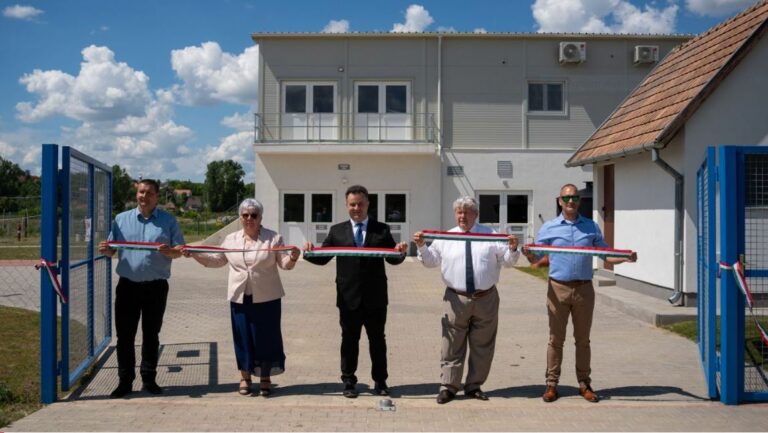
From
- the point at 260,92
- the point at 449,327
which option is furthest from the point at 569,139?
the point at 449,327

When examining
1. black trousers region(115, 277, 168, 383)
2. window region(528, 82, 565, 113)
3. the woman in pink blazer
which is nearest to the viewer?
the woman in pink blazer

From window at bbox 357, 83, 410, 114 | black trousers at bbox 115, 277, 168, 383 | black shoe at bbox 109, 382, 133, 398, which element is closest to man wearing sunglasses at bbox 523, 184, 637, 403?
black trousers at bbox 115, 277, 168, 383

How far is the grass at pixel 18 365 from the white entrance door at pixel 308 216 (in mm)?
13861

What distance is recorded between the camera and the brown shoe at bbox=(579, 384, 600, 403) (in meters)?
6.23

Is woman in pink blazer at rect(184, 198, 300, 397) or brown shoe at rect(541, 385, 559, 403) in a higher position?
woman in pink blazer at rect(184, 198, 300, 397)

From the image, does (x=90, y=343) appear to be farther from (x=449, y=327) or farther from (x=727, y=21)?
(x=727, y=21)

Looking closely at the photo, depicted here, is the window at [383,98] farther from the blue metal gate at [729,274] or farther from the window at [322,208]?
the blue metal gate at [729,274]

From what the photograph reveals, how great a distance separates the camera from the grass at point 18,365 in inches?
233

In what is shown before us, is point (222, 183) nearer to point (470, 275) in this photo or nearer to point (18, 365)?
point (18, 365)

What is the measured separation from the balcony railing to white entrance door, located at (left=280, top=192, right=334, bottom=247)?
2116 millimetres

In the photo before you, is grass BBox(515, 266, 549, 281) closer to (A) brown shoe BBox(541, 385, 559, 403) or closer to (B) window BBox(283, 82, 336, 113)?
(B) window BBox(283, 82, 336, 113)

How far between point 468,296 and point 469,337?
0.43 m

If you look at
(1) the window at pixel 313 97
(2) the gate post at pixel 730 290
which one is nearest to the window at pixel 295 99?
(1) the window at pixel 313 97

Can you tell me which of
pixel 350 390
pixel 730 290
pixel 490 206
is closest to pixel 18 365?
pixel 350 390
